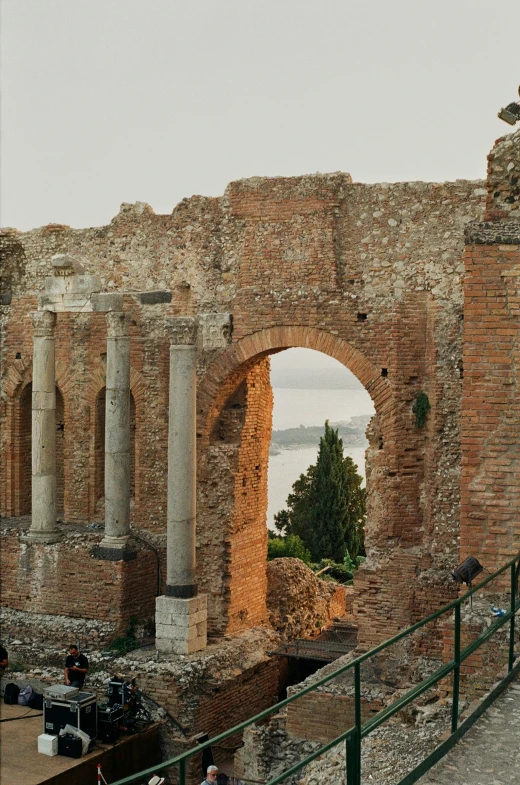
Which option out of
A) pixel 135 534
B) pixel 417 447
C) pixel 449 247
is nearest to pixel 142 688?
pixel 135 534

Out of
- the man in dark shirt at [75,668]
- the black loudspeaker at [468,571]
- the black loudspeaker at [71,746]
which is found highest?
the black loudspeaker at [468,571]

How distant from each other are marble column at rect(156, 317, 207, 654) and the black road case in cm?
211

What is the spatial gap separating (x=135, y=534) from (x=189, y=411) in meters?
2.69

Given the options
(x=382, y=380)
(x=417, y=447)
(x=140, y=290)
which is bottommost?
(x=417, y=447)

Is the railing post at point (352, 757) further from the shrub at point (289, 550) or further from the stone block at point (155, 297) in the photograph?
the shrub at point (289, 550)

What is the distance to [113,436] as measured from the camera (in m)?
16.0

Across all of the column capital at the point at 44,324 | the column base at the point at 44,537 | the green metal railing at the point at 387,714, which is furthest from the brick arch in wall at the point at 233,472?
the green metal railing at the point at 387,714

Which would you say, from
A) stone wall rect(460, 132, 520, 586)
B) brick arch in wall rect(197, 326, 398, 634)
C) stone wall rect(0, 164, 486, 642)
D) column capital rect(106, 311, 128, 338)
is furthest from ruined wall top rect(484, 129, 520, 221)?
column capital rect(106, 311, 128, 338)

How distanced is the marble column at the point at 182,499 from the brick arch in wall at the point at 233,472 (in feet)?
2.25

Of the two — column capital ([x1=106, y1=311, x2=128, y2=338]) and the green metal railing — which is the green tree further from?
the green metal railing

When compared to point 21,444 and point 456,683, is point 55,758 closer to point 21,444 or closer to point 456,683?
point 456,683

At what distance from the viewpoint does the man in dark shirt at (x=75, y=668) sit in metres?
13.8

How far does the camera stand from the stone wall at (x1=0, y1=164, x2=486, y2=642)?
14.2 m

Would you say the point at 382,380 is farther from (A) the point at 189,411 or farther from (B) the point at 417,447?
(A) the point at 189,411
